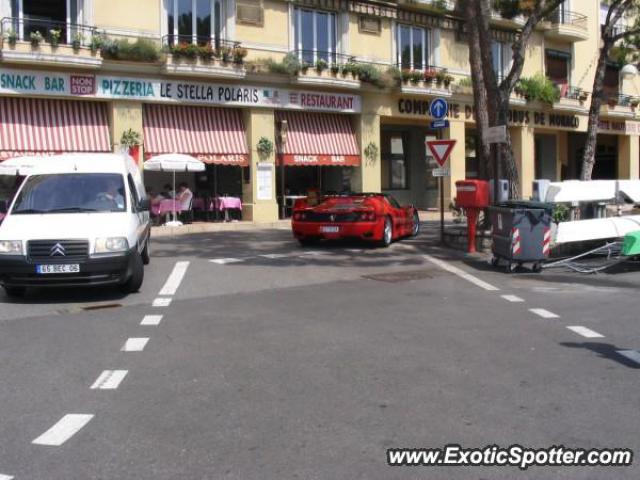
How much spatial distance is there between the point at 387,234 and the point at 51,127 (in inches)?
438

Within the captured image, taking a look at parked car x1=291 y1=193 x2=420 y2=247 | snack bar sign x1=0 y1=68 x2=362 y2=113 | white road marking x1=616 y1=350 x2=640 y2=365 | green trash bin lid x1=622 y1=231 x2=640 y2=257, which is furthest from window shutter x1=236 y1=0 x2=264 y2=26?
white road marking x1=616 y1=350 x2=640 y2=365

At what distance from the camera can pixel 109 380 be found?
6168mm

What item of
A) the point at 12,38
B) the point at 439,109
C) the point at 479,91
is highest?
the point at 12,38

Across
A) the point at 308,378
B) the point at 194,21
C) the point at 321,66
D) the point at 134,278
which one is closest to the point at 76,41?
the point at 194,21

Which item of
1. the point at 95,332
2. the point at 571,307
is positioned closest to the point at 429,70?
the point at 571,307

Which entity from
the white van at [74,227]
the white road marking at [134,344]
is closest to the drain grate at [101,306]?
the white van at [74,227]

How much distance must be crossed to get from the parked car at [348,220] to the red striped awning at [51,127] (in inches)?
340

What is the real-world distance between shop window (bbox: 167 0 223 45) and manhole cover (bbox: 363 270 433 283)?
44.2ft

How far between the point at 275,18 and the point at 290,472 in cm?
2332

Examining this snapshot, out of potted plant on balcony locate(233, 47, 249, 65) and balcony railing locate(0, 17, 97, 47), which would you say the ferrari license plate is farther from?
potted plant on balcony locate(233, 47, 249, 65)

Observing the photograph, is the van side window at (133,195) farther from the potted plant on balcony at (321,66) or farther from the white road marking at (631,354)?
the potted plant on balcony at (321,66)

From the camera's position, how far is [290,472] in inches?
164

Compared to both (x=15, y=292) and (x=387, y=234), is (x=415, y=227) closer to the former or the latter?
(x=387, y=234)

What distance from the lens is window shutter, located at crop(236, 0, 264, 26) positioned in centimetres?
2472
